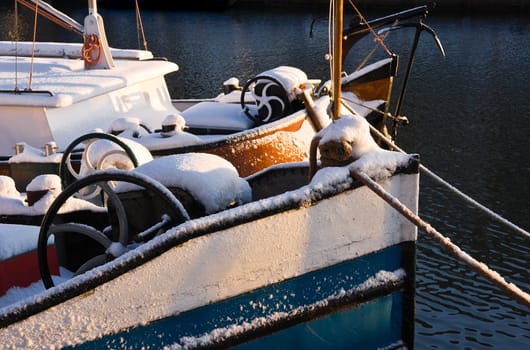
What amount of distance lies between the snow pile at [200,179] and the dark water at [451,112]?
14.6 feet

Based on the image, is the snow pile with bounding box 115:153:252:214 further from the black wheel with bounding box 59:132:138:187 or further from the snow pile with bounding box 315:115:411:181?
the black wheel with bounding box 59:132:138:187

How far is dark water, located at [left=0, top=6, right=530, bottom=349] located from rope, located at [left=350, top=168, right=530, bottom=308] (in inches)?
179

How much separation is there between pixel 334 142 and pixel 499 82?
21934mm

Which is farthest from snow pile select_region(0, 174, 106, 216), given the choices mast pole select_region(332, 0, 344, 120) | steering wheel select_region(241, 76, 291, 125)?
steering wheel select_region(241, 76, 291, 125)

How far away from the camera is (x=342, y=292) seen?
5.46 m

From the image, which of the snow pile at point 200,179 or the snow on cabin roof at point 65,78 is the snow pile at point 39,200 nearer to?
the snow pile at point 200,179

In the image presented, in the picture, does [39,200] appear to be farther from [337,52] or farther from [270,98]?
[270,98]

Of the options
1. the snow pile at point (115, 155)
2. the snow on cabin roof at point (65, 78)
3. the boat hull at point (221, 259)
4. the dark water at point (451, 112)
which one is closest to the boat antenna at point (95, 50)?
the snow on cabin roof at point (65, 78)

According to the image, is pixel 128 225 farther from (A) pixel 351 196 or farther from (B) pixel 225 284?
(A) pixel 351 196

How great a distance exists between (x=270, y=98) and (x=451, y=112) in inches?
492

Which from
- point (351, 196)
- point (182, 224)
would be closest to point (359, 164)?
point (351, 196)

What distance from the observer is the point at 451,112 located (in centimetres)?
2150

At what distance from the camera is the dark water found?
1021 centimetres

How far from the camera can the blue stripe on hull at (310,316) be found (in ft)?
16.1
